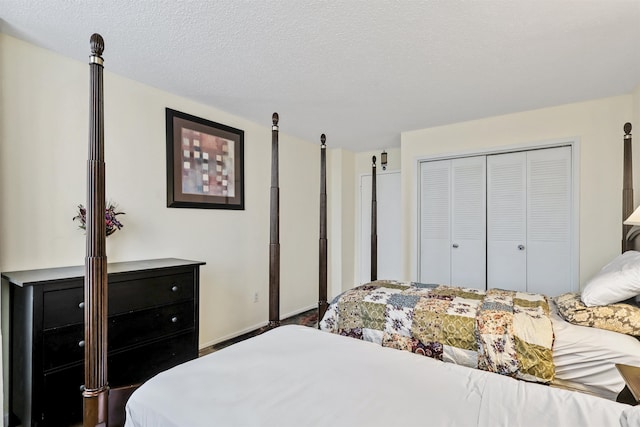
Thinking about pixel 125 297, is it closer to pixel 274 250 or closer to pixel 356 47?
pixel 274 250

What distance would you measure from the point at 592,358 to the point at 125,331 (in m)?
2.75

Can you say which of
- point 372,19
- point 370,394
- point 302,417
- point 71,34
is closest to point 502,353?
point 370,394

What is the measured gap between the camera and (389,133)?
159 inches

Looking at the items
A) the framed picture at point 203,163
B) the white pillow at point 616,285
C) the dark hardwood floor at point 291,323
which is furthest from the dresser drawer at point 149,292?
the white pillow at point 616,285

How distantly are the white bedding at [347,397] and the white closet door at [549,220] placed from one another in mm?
2555

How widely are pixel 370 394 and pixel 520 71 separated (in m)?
2.50

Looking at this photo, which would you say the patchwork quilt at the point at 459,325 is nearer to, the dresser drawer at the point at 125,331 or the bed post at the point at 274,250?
the bed post at the point at 274,250

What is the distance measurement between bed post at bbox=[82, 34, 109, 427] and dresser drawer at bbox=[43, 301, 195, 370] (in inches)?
28.9

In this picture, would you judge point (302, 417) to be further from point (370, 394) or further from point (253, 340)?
point (253, 340)

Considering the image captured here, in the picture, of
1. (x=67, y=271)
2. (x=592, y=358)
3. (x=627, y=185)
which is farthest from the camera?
(x=627, y=185)

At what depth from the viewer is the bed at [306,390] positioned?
3.29ft

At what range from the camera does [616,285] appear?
1.89 metres

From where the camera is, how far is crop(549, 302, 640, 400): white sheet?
1703 millimetres

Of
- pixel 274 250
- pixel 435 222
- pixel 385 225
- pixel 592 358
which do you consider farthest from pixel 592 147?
pixel 274 250
